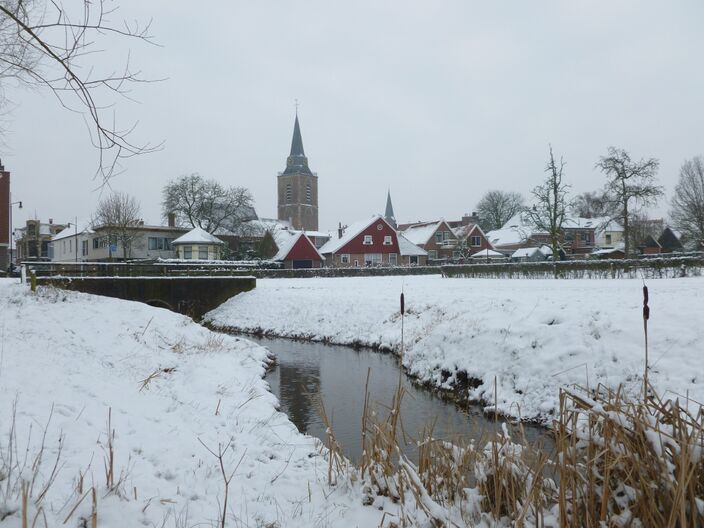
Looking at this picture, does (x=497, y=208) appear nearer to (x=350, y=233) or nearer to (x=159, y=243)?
(x=350, y=233)

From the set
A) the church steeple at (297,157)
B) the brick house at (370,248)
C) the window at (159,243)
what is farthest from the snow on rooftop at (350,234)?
the church steeple at (297,157)

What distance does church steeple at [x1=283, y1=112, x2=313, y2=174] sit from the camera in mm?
82812

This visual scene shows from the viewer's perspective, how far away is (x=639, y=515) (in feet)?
7.06

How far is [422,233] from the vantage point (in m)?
61.7

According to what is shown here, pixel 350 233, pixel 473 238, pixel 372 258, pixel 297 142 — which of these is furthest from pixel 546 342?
pixel 297 142

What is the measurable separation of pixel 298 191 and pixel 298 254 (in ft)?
111

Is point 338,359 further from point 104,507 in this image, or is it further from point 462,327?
point 104,507

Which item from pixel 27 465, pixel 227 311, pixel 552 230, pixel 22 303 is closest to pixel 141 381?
pixel 27 465

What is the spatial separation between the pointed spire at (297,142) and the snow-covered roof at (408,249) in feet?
118

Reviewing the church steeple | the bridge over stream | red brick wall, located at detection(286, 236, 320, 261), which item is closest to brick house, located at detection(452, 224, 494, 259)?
red brick wall, located at detection(286, 236, 320, 261)

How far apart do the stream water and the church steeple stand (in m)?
69.9

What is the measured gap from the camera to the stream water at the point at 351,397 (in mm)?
7191

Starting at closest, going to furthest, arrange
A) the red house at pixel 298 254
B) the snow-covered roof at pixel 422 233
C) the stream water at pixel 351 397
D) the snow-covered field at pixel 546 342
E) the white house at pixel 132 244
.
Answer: the stream water at pixel 351 397, the snow-covered field at pixel 546 342, the red house at pixel 298 254, the white house at pixel 132 244, the snow-covered roof at pixel 422 233

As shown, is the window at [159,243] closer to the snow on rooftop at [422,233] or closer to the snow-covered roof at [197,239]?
the snow-covered roof at [197,239]
